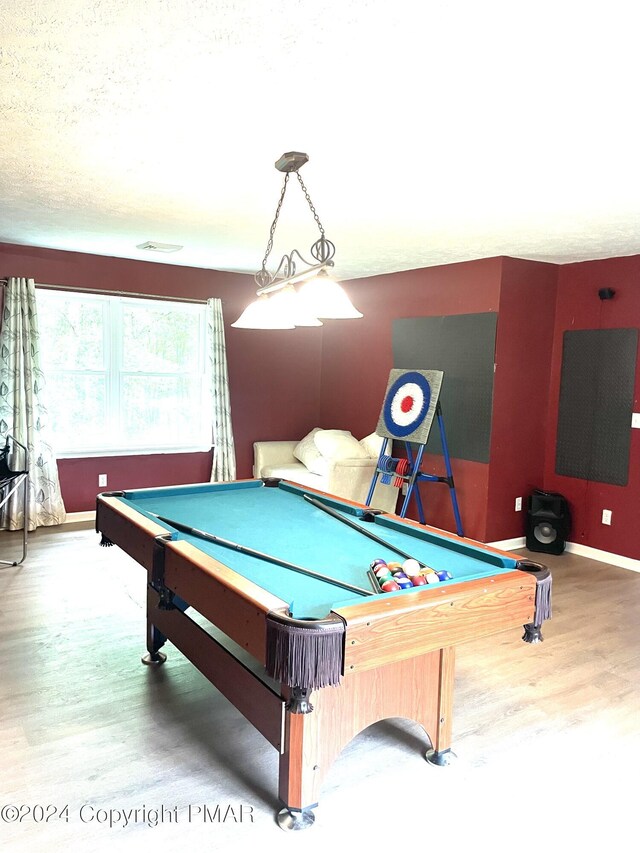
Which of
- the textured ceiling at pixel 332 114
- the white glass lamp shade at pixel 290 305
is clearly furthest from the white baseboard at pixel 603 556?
the white glass lamp shade at pixel 290 305

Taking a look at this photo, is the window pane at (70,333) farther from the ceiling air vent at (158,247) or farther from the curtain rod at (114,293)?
the ceiling air vent at (158,247)

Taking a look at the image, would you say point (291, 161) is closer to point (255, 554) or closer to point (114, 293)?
point (255, 554)

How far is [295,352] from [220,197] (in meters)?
3.33

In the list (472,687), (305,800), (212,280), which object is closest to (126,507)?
(305,800)

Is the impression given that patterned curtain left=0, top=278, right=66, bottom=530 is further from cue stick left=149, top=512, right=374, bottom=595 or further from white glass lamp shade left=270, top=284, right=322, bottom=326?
white glass lamp shade left=270, top=284, right=322, bottom=326

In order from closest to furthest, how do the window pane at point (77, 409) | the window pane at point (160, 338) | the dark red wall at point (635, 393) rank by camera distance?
the dark red wall at point (635, 393) < the window pane at point (77, 409) < the window pane at point (160, 338)

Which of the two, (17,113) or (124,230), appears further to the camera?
(124,230)

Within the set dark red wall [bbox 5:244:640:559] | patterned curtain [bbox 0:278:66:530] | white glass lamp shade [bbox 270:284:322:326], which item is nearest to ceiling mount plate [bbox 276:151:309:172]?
white glass lamp shade [bbox 270:284:322:326]

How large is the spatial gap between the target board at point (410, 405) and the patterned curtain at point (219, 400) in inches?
65.8

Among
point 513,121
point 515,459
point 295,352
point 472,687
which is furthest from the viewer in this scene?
point 295,352

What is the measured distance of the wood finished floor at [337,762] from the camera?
1983mm

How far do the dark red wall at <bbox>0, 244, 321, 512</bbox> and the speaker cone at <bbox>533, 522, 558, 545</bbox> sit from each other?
8.92ft

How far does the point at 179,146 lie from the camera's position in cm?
263

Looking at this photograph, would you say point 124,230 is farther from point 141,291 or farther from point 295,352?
point 295,352
